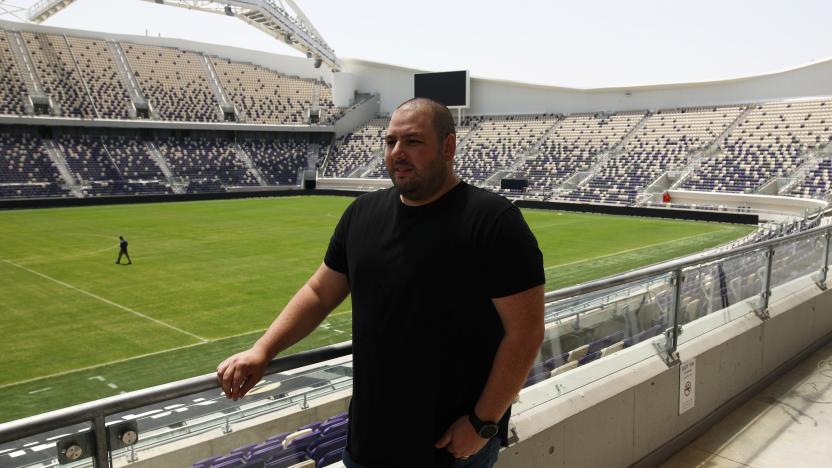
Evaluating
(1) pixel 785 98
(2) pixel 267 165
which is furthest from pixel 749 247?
(2) pixel 267 165

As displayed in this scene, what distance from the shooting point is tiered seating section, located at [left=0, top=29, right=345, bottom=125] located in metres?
59.9

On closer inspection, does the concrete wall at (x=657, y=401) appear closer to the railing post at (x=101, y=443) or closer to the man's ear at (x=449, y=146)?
the man's ear at (x=449, y=146)

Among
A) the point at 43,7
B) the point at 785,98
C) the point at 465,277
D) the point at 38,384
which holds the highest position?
the point at 43,7

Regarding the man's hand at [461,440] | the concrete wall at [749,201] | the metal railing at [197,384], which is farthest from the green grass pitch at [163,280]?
the man's hand at [461,440]

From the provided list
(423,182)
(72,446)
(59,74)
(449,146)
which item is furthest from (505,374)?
(59,74)

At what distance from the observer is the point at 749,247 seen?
18.4 ft

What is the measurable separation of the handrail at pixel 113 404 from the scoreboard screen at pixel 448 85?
64.0m

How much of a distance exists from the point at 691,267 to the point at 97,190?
179 feet

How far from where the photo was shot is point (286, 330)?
8.53 ft

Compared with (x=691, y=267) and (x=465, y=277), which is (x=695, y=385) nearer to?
(x=691, y=267)

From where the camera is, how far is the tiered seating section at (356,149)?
2657 inches

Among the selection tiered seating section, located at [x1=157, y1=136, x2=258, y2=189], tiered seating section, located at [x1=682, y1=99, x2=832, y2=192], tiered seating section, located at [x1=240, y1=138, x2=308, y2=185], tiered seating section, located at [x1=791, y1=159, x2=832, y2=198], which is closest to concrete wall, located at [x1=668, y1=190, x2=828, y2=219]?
tiered seating section, located at [x1=682, y1=99, x2=832, y2=192]

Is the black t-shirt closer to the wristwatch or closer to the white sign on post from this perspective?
the wristwatch

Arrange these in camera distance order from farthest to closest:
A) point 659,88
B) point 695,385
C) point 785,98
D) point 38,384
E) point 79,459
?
point 659,88
point 785,98
point 38,384
point 695,385
point 79,459
